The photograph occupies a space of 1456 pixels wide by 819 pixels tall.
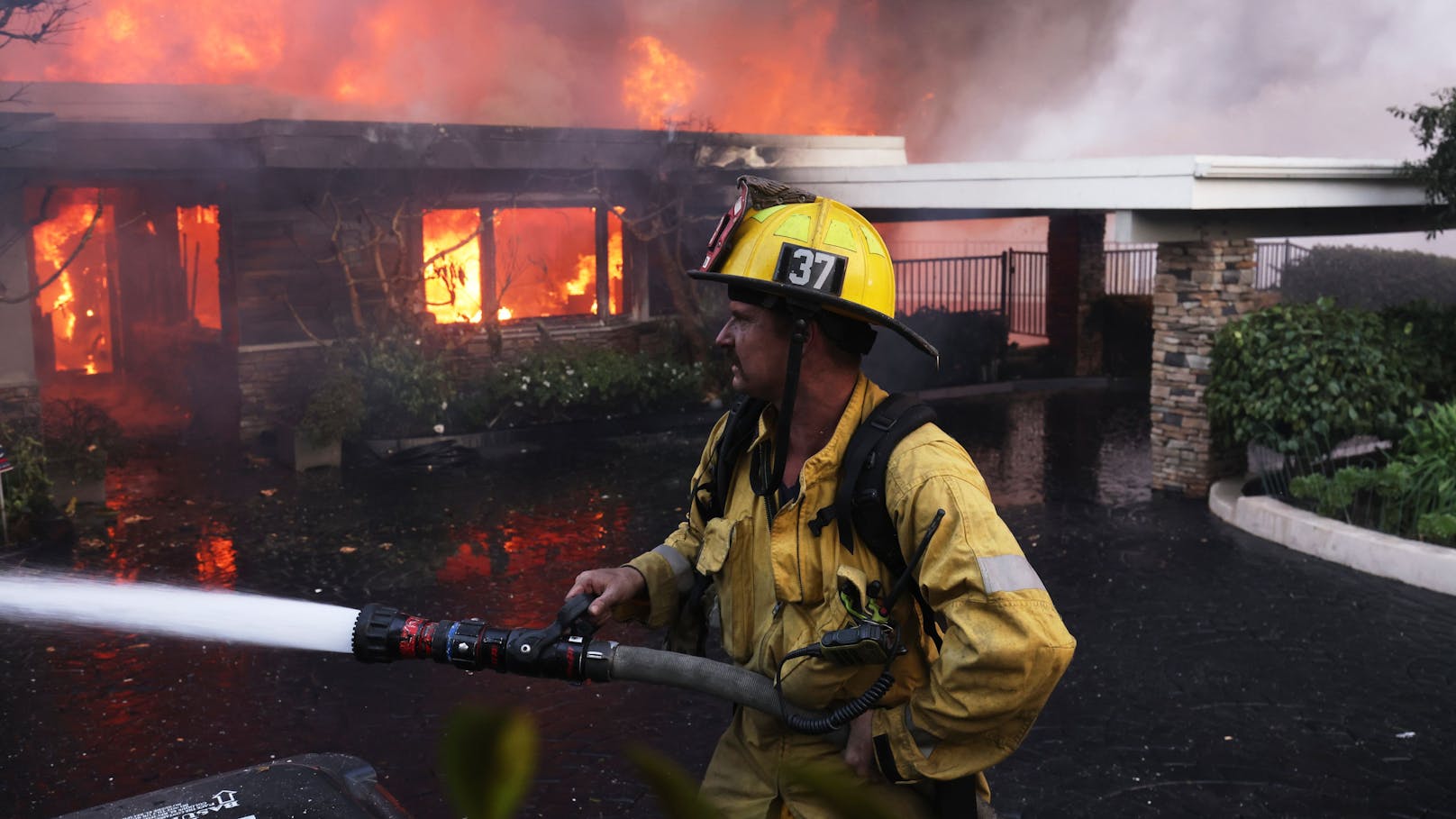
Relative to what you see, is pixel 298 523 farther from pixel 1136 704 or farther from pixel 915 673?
pixel 915 673

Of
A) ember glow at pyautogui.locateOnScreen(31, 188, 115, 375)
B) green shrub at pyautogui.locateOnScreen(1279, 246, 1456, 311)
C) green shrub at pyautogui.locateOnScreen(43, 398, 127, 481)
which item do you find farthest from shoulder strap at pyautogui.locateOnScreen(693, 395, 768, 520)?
green shrub at pyautogui.locateOnScreen(1279, 246, 1456, 311)

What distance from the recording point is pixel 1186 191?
9625 mm

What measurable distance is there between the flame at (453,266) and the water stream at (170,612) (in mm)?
6876

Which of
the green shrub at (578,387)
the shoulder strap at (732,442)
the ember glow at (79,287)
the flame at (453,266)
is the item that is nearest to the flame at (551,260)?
the flame at (453,266)

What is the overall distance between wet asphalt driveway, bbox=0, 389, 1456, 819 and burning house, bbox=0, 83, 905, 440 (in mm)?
3027

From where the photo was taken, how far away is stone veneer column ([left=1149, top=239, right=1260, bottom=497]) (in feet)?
34.5

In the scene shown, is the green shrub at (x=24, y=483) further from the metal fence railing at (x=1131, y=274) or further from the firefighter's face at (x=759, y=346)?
the metal fence railing at (x=1131, y=274)

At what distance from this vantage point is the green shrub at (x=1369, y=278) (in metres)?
24.0

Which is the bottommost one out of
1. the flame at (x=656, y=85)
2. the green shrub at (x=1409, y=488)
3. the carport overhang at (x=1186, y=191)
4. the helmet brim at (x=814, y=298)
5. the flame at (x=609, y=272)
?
the green shrub at (x=1409, y=488)

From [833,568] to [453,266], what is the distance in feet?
42.7

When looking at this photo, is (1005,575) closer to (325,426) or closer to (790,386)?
(790,386)

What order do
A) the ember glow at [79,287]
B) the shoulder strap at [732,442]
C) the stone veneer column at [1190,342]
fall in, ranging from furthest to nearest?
the ember glow at [79,287], the stone veneer column at [1190,342], the shoulder strap at [732,442]

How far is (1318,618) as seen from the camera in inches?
300

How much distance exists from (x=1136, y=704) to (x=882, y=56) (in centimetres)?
2766
